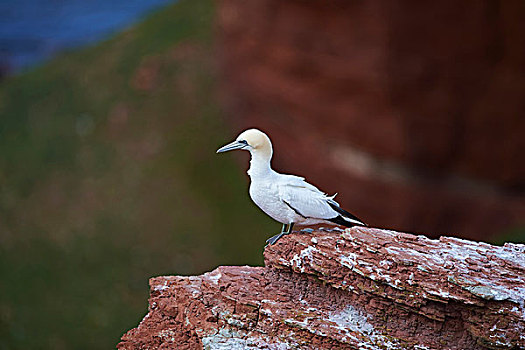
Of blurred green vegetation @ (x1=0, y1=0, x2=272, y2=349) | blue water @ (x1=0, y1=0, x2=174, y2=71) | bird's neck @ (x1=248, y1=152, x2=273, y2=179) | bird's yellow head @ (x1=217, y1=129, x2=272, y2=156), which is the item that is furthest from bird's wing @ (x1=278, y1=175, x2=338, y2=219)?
blue water @ (x1=0, y1=0, x2=174, y2=71)

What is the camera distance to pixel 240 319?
20.3ft

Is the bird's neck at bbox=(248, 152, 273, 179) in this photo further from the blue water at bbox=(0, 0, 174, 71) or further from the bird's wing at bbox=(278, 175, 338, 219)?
the blue water at bbox=(0, 0, 174, 71)

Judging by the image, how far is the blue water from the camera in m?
28.9

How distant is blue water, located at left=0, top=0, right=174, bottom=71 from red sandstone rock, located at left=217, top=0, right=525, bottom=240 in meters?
13.5

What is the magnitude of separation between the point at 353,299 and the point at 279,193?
1315mm

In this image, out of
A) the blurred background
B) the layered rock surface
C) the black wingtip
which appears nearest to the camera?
the layered rock surface

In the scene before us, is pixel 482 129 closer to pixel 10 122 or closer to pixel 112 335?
pixel 112 335

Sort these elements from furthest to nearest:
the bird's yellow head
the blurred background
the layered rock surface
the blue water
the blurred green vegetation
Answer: the blue water, the blurred green vegetation, the blurred background, the bird's yellow head, the layered rock surface

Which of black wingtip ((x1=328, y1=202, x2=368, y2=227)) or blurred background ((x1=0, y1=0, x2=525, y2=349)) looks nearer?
black wingtip ((x1=328, y1=202, x2=368, y2=227))

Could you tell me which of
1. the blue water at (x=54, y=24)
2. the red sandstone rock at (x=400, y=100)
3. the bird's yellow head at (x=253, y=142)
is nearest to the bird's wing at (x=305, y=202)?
the bird's yellow head at (x=253, y=142)

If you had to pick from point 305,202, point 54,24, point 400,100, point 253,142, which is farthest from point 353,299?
point 54,24

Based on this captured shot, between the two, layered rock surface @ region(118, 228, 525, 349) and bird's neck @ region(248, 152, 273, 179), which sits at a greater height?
bird's neck @ region(248, 152, 273, 179)

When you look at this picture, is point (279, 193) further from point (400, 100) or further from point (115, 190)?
point (115, 190)

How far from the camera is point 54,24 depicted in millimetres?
31703
